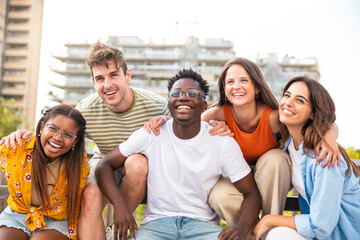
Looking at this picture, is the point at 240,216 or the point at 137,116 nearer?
the point at 240,216

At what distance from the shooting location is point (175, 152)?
259 cm

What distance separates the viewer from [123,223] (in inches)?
91.7

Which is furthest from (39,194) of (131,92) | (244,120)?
(244,120)

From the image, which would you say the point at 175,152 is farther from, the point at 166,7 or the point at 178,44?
the point at 178,44

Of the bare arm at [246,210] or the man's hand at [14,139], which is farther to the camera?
the man's hand at [14,139]

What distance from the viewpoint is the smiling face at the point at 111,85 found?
3.03 meters

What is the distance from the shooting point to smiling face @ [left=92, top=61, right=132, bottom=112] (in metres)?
3.03

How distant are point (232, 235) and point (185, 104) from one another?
2.95 ft

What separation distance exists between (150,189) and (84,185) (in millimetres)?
457

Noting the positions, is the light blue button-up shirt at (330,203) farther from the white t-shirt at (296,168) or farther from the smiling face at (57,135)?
the smiling face at (57,135)

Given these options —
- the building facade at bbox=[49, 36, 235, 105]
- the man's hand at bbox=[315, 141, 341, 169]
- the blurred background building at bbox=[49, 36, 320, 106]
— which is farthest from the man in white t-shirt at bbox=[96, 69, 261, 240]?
the building facade at bbox=[49, 36, 235, 105]

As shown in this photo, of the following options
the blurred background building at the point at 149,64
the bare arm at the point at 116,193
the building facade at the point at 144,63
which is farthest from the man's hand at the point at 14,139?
the building facade at the point at 144,63

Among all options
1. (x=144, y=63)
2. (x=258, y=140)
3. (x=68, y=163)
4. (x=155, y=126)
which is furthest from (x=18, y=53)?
(x=258, y=140)

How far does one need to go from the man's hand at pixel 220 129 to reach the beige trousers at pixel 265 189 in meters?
0.32
